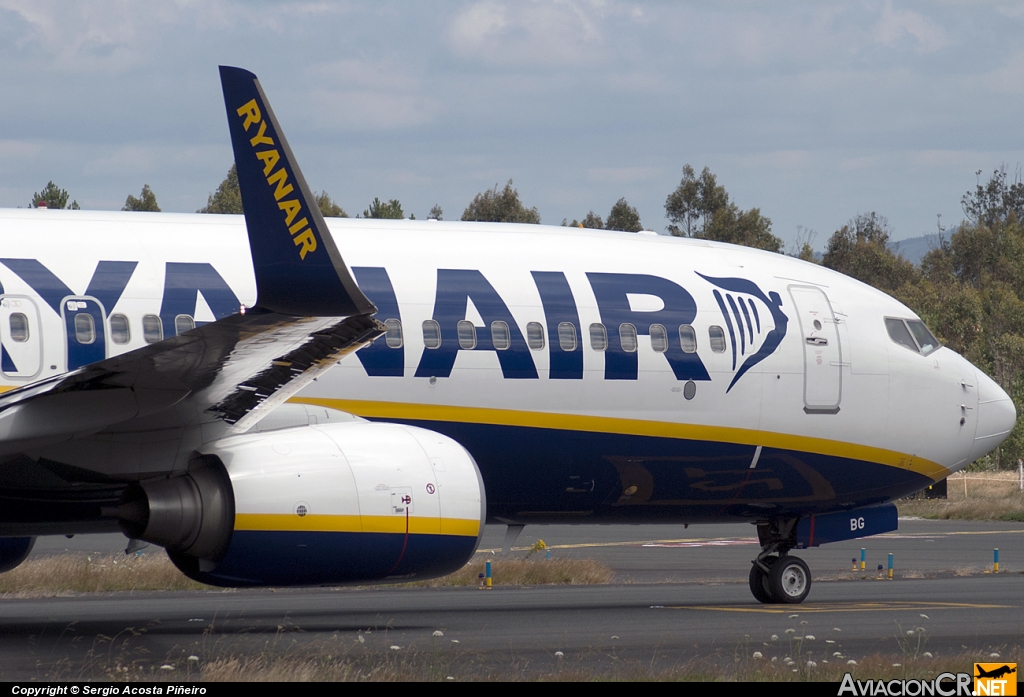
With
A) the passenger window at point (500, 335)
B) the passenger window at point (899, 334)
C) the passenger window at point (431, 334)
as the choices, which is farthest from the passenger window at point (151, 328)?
the passenger window at point (899, 334)

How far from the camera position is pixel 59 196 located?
228 feet

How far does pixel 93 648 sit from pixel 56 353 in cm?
275

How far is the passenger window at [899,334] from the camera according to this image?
17562 millimetres

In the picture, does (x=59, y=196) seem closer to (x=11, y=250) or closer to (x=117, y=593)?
(x=117, y=593)

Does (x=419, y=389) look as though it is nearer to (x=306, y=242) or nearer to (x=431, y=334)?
(x=431, y=334)

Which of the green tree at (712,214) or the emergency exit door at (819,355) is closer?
the emergency exit door at (819,355)

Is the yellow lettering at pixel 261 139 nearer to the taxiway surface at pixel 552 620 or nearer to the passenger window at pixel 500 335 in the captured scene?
the taxiway surface at pixel 552 620

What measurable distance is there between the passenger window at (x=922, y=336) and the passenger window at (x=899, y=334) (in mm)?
97

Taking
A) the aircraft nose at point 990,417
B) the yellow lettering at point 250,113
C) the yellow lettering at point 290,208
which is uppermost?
the yellow lettering at point 250,113

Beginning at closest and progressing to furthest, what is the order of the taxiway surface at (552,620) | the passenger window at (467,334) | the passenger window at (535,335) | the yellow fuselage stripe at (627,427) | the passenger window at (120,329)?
the taxiway surface at (552,620) < the passenger window at (120,329) < the yellow fuselage stripe at (627,427) < the passenger window at (467,334) < the passenger window at (535,335)

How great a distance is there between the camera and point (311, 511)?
12.0 m

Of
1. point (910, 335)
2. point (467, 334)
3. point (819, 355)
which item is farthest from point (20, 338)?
point (910, 335)

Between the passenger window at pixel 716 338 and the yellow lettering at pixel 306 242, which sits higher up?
the yellow lettering at pixel 306 242

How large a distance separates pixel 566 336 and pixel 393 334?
79.2 inches
